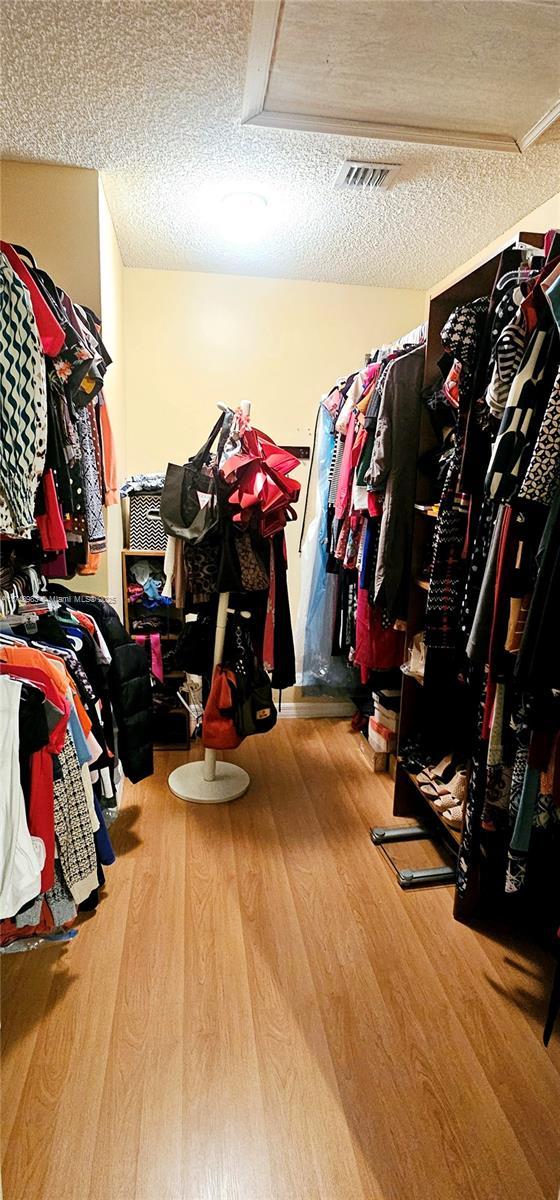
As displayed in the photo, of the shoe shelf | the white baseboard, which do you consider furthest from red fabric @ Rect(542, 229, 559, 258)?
the white baseboard

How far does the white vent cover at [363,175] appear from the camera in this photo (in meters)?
2.13

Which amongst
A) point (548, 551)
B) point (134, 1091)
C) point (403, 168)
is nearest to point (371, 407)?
point (403, 168)

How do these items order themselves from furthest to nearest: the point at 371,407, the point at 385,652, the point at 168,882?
the point at 385,652 < the point at 371,407 < the point at 168,882

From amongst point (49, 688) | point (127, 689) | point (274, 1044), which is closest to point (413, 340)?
point (127, 689)

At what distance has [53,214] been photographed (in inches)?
89.8

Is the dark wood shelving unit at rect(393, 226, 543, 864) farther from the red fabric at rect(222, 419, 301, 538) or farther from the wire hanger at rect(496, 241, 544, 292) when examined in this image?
the red fabric at rect(222, 419, 301, 538)

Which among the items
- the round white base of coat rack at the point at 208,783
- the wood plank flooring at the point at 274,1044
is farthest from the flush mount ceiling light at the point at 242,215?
the wood plank flooring at the point at 274,1044

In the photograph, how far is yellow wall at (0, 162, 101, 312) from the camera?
226 centimetres

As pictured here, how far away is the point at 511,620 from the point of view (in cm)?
152

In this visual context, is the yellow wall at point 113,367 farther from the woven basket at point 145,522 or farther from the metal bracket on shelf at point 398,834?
Answer: the metal bracket on shelf at point 398,834

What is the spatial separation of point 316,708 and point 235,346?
84.5 inches

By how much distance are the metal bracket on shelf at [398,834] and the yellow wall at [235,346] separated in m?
2.16

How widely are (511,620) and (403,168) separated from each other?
1.72m

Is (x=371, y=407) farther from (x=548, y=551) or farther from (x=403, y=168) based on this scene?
(x=548, y=551)
